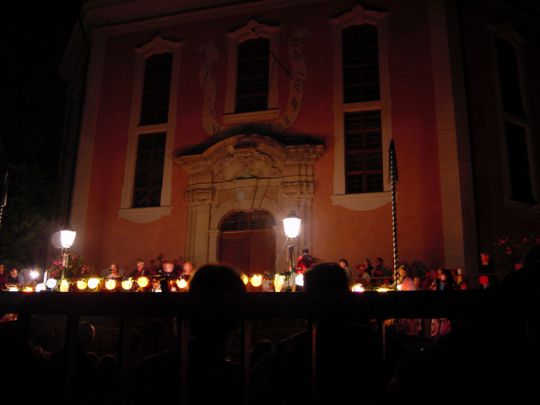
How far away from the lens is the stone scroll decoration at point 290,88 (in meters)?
18.4

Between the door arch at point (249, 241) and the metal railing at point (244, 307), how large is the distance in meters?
15.1

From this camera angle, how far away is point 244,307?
1.98 meters

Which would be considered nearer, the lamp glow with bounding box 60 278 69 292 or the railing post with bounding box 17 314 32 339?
the railing post with bounding box 17 314 32 339

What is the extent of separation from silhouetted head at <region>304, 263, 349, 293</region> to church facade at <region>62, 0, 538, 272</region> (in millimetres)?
13725

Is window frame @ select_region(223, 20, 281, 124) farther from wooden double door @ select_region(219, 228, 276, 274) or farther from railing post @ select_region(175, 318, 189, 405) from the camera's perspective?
railing post @ select_region(175, 318, 189, 405)

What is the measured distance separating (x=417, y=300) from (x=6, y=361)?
1863 millimetres

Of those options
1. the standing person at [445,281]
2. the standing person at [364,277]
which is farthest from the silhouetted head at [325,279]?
the standing person at [364,277]

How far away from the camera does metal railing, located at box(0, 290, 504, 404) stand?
1886 millimetres

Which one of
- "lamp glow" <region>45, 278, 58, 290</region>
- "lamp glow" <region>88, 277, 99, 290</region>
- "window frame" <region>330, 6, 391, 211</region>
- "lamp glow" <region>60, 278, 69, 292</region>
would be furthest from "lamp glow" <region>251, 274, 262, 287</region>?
"lamp glow" <region>45, 278, 58, 290</region>

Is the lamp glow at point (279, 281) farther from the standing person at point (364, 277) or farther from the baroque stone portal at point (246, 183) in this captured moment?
the baroque stone portal at point (246, 183)

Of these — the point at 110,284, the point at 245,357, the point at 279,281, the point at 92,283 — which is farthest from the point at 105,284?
the point at 245,357

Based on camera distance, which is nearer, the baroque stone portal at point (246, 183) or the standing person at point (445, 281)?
the standing person at point (445, 281)

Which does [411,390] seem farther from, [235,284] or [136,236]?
[136,236]

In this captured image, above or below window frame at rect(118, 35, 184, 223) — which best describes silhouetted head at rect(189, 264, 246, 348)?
below
